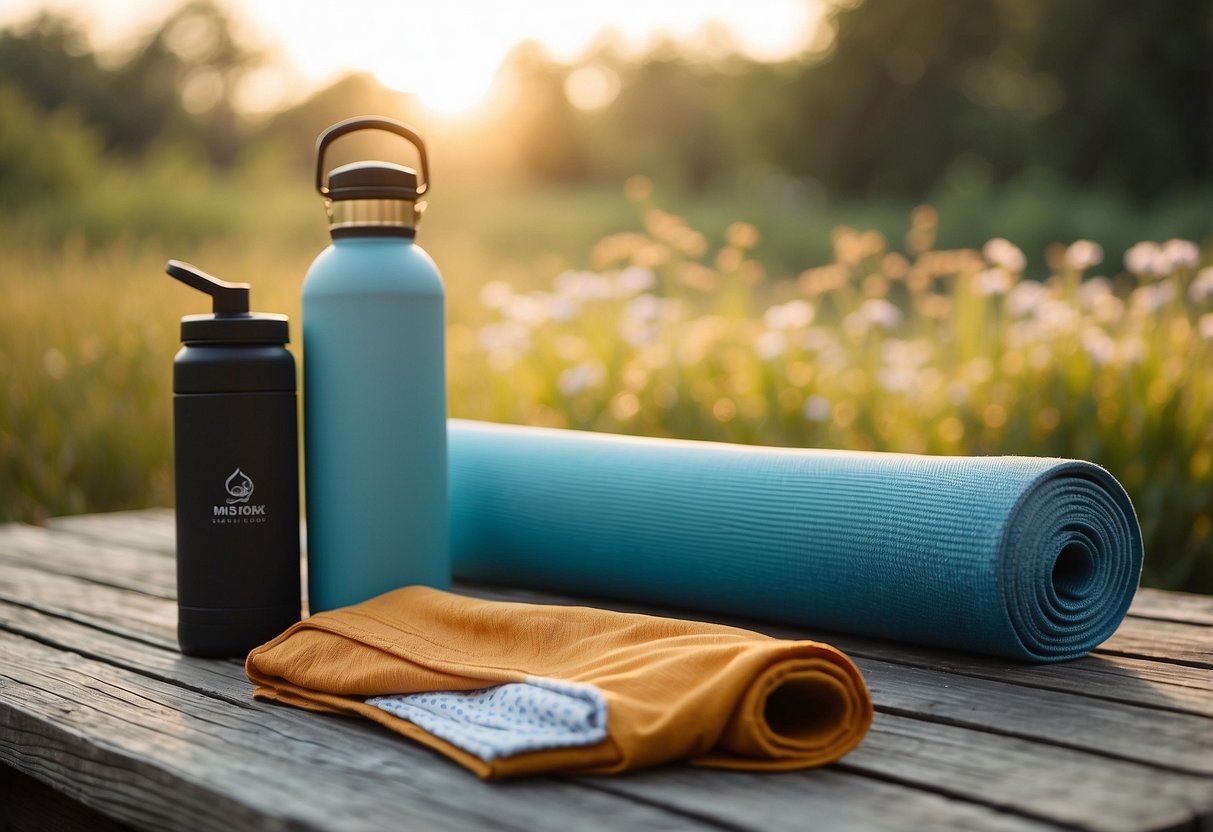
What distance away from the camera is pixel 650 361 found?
4020 mm

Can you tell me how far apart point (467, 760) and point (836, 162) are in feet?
67.2

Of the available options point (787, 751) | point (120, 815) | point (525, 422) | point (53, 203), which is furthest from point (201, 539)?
point (53, 203)

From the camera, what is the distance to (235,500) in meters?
1.74

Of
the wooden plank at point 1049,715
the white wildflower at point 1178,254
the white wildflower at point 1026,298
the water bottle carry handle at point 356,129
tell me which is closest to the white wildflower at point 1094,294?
the white wildflower at point 1026,298

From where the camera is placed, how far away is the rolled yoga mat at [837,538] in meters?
1.66

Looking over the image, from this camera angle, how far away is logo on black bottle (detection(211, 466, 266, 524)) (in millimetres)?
1733

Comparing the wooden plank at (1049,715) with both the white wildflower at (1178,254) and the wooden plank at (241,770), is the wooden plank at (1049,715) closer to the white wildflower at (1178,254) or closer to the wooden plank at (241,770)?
the wooden plank at (241,770)

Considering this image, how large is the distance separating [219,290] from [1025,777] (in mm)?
1289

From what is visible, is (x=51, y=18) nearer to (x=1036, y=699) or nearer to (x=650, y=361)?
(x=650, y=361)

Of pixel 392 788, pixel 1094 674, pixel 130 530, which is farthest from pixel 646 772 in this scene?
pixel 130 530

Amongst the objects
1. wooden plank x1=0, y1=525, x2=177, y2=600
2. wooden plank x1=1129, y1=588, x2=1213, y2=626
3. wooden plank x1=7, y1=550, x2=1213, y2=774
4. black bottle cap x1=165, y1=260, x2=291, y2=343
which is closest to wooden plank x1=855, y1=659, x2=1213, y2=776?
wooden plank x1=7, y1=550, x2=1213, y2=774

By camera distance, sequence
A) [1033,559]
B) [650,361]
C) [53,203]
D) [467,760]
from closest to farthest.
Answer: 1. [467,760]
2. [1033,559]
3. [650,361]
4. [53,203]

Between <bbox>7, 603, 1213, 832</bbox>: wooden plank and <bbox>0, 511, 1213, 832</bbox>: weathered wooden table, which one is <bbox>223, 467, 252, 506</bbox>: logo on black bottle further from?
<bbox>7, 603, 1213, 832</bbox>: wooden plank

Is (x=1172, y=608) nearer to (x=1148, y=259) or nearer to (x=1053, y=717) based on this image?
(x=1053, y=717)
